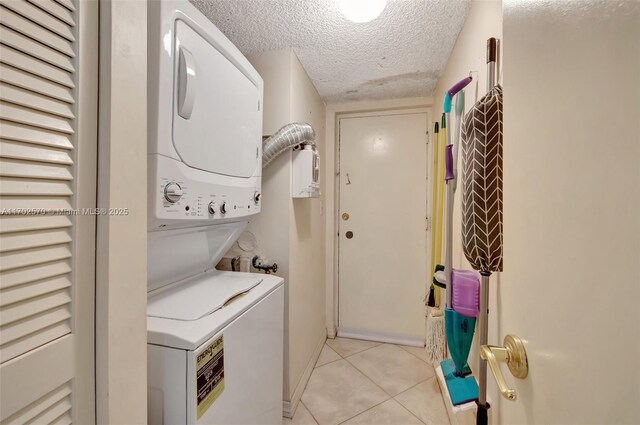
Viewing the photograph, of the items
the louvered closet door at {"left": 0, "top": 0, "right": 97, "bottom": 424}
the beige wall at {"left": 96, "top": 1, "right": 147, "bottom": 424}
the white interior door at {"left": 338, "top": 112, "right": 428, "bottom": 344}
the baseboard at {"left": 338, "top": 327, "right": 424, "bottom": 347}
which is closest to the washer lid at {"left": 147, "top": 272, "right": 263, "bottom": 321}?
the beige wall at {"left": 96, "top": 1, "right": 147, "bottom": 424}

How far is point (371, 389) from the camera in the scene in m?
1.96

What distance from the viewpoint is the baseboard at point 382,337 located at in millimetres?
2586

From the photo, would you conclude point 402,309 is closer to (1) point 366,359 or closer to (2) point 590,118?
(1) point 366,359

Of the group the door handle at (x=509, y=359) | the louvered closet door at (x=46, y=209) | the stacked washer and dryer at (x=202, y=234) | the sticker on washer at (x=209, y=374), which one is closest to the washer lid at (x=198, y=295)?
the stacked washer and dryer at (x=202, y=234)

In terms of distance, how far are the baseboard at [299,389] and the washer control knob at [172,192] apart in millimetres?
1539

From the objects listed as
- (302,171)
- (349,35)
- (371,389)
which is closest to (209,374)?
(302,171)

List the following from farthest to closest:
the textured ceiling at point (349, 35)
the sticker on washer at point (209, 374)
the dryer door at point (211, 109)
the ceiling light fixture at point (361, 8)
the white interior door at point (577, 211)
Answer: the textured ceiling at point (349, 35) → the ceiling light fixture at point (361, 8) → the dryer door at point (211, 109) → the sticker on washer at point (209, 374) → the white interior door at point (577, 211)

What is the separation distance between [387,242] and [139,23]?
8.07ft

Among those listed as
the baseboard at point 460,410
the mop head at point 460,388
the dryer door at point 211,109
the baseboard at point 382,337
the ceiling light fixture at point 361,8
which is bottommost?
the baseboard at point 382,337

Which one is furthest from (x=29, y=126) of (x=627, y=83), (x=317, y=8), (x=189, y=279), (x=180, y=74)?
(x=317, y=8)

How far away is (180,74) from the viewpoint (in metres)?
0.92

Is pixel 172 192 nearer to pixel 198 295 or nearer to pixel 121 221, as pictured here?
pixel 121 221

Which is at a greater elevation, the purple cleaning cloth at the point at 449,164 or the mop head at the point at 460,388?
the purple cleaning cloth at the point at 449,164

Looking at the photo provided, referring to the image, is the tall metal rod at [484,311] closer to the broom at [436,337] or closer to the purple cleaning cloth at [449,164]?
the purple cleaning cloth at [449,164]
